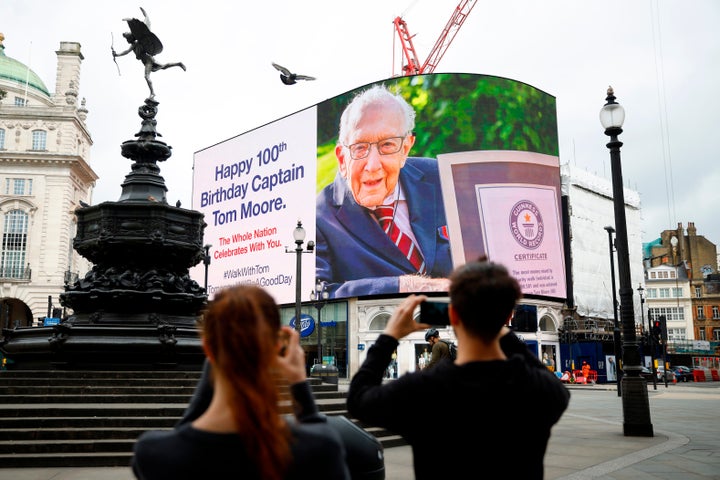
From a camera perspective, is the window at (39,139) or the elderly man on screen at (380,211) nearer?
the elderly man on screen at (380,211)

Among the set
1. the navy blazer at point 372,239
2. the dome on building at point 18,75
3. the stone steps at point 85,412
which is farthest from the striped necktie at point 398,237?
the dome on building at point 18,75

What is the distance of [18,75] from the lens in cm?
6919

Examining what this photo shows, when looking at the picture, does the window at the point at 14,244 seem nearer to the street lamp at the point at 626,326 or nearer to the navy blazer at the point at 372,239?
the navy blazer at the point at 372,239

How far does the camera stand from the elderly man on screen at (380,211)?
46.2 metres

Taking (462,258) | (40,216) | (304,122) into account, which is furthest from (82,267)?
(462,258)

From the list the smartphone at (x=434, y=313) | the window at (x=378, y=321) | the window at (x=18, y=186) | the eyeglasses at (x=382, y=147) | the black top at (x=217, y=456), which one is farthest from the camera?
the window at (x=18, y=186)

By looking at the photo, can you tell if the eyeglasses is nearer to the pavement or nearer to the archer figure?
the archer figure

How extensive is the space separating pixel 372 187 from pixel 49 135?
→ 3210 cm

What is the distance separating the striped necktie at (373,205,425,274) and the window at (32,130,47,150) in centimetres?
3300

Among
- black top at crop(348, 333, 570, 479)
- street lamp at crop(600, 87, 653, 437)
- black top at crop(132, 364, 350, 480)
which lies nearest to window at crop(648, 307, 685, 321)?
street lamp at crop(600, 87, 653, 437)

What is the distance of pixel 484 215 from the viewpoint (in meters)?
46.1

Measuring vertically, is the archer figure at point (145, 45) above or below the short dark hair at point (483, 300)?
above

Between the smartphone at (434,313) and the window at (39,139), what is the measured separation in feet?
212

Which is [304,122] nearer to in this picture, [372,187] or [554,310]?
[372,187]
